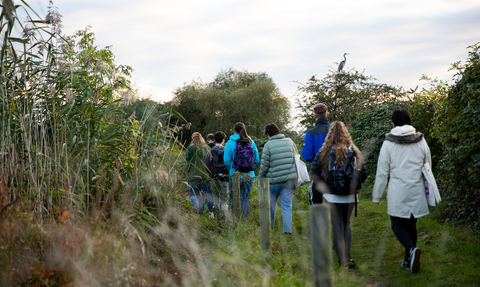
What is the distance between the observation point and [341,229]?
4.43m

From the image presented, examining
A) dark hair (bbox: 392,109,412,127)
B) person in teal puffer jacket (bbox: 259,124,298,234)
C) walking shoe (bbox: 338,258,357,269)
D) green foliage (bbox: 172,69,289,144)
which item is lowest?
walking shoe (bbox: 338,258,357,269)

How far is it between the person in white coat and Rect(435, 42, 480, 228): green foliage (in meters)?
0.88

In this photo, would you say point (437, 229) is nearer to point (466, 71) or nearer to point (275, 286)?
point (466, 71)

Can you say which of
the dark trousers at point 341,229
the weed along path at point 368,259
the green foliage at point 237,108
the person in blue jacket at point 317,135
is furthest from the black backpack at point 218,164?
the green foliage at point 237,108

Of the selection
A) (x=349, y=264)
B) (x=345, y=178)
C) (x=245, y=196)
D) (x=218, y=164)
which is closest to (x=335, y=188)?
(x=345, y=178)

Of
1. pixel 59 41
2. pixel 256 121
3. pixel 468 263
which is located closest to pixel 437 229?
pixel 468 263

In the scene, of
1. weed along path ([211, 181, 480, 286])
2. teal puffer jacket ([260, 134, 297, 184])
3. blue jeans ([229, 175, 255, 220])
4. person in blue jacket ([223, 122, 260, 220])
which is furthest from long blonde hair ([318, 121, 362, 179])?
person in blue jacket ([223, 122, 260, 220])

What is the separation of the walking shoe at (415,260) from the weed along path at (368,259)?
60mm

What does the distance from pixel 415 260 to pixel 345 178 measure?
3.57ft

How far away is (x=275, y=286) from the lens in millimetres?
3348

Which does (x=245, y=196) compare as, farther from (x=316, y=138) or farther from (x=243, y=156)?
(x=316, y=138)

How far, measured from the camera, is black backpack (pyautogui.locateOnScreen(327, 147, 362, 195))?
4.34 m

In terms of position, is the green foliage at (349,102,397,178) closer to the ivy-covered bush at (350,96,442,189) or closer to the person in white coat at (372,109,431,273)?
the ivy-covered bush at (350,96,442,189)

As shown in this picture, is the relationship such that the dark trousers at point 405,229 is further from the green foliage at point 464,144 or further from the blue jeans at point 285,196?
the blue jeans at point 285,196
